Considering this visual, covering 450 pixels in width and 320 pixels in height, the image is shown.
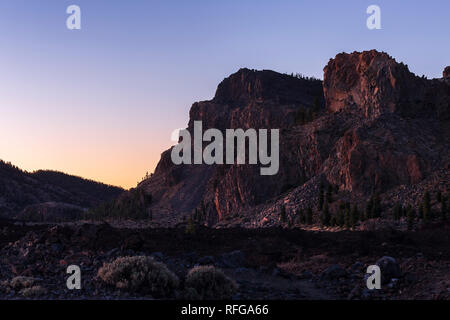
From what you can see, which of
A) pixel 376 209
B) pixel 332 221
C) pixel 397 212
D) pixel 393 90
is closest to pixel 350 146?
pixel 393 90

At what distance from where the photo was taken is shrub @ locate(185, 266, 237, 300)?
15.6 metres

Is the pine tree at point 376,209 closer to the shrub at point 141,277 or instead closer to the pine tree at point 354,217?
→ the pine tree at point 354,217

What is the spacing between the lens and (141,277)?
15.6 m

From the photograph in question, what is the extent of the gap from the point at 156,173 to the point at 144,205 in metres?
20.9

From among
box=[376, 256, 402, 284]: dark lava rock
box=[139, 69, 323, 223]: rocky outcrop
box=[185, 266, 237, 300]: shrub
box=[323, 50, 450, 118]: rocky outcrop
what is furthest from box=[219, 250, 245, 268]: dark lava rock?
box=[139, 69, 323, 223]: rocky outcrop

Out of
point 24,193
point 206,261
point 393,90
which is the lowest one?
point 206,261

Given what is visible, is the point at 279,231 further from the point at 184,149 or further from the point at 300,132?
the point at 184,149

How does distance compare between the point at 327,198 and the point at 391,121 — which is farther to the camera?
the point at 391,121

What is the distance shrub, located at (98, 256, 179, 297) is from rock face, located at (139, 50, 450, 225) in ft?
153

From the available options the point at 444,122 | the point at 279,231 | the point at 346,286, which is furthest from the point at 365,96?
the point at 346,286

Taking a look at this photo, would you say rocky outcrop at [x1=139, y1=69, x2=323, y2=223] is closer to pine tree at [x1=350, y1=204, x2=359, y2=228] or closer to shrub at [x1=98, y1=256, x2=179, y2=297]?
pine tree at [x1=350, y1=204, x2=359, y2=228]

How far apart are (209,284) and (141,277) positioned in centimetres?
208

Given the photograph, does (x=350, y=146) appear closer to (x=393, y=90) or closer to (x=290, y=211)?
(x=393, y=90)

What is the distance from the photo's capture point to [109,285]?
1582 cm
